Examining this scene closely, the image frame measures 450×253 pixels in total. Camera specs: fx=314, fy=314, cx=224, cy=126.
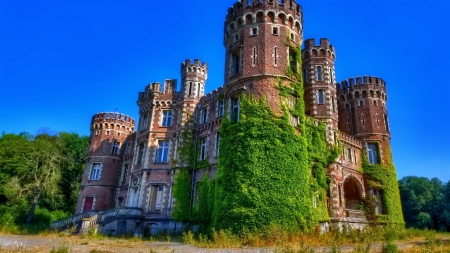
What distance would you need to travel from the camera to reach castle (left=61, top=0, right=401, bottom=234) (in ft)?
76.2

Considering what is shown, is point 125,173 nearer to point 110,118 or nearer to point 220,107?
point 110,118

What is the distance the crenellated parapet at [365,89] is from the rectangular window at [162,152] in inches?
752

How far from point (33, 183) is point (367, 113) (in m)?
39.6

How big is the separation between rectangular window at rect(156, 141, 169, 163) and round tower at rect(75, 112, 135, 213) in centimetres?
906

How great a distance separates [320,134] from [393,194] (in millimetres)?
10504

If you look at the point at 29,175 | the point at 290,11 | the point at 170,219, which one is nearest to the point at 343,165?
the point at 290,11

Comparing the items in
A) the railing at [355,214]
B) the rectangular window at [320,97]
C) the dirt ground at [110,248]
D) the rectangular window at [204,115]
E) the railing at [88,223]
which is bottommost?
the dirt ground at [110,248]

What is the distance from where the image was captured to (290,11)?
953 inches

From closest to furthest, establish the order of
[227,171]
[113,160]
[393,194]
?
[227,171], [393,194], [113,160]

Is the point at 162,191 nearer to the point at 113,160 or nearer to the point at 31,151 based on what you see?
the point at 113,160

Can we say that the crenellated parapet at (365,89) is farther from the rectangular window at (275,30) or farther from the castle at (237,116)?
the rectangular window at (275,30)

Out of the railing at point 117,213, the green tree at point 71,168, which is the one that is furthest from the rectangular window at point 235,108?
the green tree at point 71,168

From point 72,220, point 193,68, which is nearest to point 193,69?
point 193,68

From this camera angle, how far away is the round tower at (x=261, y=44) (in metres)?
22.1
